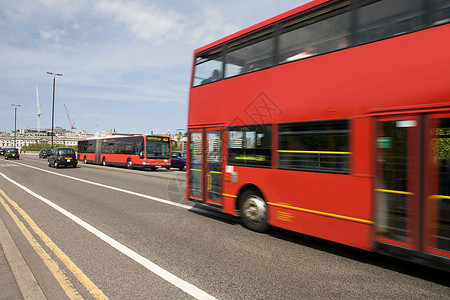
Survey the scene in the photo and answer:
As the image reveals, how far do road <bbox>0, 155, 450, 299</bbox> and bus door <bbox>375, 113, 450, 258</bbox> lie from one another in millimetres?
550

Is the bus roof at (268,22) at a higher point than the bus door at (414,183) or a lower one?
higher

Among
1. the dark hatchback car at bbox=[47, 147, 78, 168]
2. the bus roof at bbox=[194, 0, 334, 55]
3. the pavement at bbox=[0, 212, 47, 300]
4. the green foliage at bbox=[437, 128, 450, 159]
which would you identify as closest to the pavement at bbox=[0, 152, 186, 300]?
the pavement at bbox=[0, 212, 47, 300]

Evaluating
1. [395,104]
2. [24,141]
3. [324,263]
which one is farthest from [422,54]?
[24,141]

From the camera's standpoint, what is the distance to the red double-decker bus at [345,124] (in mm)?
3578

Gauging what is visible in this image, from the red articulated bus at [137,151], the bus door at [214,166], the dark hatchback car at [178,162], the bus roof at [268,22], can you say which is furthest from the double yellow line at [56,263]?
the dark hatchback car at [178,162]

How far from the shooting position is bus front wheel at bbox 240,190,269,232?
5.65 meters

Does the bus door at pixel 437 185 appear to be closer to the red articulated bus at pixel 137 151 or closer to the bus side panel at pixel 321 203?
the bus side panel at pixel 321 203

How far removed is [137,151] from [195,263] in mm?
21369

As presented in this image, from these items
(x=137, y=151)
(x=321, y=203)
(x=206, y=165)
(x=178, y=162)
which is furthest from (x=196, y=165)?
(x=178, y=162)

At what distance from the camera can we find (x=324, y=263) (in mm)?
4238

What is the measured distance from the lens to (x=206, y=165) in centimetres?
705

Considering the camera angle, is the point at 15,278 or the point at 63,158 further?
the point at 63,158

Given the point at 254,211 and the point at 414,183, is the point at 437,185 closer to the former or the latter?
the point at 414,183

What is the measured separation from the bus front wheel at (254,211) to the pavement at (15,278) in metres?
3.63
